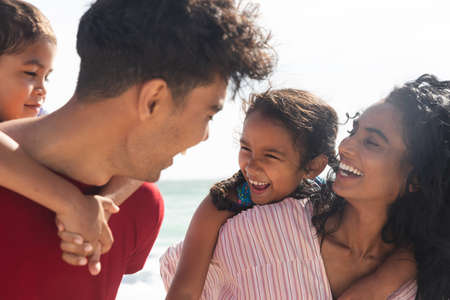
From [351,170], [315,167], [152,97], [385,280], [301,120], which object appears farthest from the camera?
[315,167]

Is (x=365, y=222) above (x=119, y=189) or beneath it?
beneath

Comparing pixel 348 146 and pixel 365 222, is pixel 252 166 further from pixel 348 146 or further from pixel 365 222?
pixel 365 222

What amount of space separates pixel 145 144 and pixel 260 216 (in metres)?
1.18

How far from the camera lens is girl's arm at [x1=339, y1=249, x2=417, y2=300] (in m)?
2.67

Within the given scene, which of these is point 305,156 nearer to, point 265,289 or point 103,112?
point 265,289

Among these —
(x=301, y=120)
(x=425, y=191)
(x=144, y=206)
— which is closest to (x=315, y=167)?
(x=301, y=120)

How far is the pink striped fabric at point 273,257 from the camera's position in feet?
9.02

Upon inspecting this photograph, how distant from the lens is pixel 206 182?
31.2 meters

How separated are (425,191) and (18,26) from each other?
2.50 m

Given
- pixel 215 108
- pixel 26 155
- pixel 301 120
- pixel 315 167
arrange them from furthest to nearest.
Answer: pixel 315 167
pixel 301 120
pixel 215 108
pixel 26 155

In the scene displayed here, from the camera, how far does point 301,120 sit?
3184 millimetres

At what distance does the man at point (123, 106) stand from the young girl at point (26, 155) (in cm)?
9

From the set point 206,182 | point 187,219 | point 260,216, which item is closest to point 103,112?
point 260,216

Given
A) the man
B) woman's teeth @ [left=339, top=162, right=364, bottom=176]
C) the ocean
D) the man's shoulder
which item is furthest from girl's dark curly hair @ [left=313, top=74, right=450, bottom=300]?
the ocean
